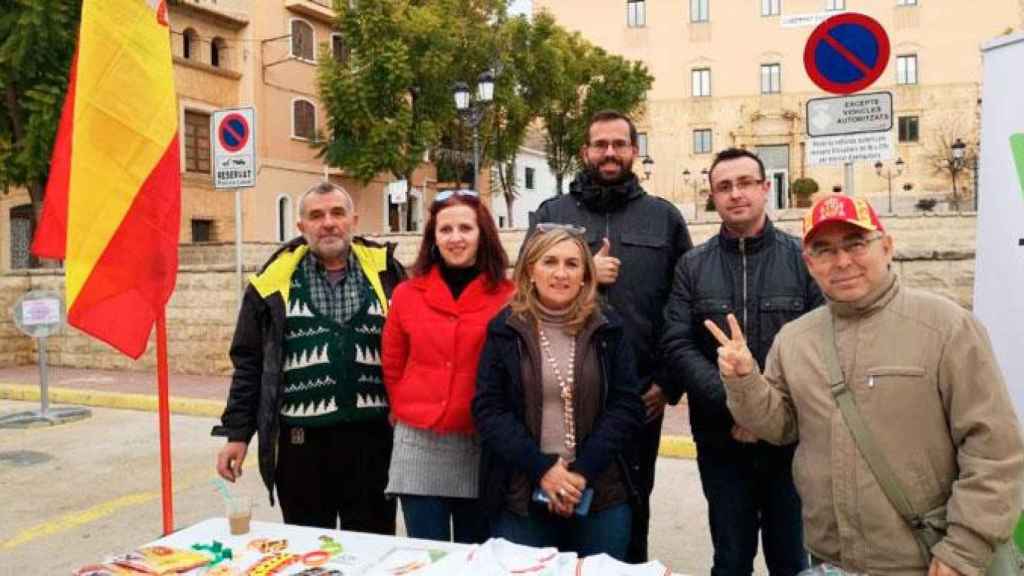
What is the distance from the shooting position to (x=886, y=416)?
2377 millimetres

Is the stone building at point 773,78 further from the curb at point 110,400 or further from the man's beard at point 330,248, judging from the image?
the man's beard at point 330,248

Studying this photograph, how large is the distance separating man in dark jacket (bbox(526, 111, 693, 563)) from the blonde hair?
0.56 m

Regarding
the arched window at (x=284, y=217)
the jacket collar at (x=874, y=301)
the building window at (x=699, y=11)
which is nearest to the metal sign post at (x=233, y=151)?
the jacket collar at (x=874, y=301)

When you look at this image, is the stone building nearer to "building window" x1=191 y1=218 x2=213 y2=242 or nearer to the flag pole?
"building window" x1=191 y1=218 x2=213 y2=242

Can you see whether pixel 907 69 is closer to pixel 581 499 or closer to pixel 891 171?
pixel 891 171

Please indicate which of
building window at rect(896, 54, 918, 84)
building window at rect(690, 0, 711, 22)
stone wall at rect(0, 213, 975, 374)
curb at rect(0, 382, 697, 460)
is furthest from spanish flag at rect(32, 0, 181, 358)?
building window at rect(896, 54, 918, 84)

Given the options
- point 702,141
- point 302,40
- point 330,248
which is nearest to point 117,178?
point 330,248

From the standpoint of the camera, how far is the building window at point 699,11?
1806 inches

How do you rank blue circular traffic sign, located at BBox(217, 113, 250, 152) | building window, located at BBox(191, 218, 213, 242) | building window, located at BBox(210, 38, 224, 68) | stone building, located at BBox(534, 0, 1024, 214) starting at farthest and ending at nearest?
stone building, located at BBox(534, 0, 1024, 214) → building window, located at BBox(210, 38, 224, 68) → building window, located at BBox(191, 218, 213, 242) → blue circular traffic sign, located at BBox(217, 113, 250, 152)

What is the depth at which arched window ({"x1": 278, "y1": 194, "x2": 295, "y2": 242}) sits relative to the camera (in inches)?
1235

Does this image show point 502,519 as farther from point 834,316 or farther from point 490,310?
point 834,316

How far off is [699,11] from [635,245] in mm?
45557

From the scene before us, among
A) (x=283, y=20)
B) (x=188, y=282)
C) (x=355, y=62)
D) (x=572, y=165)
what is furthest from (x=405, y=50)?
(x=188, y=282)

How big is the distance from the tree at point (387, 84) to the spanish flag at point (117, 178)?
74.7ft
